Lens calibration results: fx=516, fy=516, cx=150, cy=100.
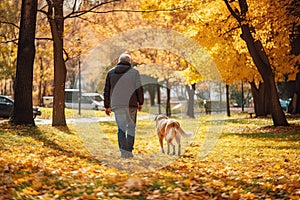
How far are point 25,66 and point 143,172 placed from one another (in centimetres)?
882

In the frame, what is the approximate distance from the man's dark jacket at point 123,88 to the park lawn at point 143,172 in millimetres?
1169

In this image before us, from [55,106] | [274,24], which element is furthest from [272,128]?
[55,106]

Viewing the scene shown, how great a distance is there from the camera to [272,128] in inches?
813

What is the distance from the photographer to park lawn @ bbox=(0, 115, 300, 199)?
6820 mm

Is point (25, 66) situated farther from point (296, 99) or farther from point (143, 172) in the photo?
point (296, 99)

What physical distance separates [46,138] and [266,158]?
19.7ft

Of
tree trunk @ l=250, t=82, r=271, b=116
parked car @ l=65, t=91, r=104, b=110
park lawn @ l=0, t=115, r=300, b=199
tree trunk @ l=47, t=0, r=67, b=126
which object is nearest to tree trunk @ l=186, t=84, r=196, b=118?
tree trunk @ l=250, t=82, r=271, b=116

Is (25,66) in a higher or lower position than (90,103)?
higher

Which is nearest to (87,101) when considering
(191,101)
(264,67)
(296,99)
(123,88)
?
(191,101)

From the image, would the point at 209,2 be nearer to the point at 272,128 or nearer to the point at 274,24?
the point at 274,24

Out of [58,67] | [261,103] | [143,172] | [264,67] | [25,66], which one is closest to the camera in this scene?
[143,172]

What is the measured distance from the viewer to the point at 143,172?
8.84m

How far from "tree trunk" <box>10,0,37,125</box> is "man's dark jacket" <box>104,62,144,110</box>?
6.57 metres

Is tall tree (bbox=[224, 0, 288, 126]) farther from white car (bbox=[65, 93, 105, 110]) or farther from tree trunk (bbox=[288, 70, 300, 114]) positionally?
white car (bbox=[65, 93, 105, 110])
